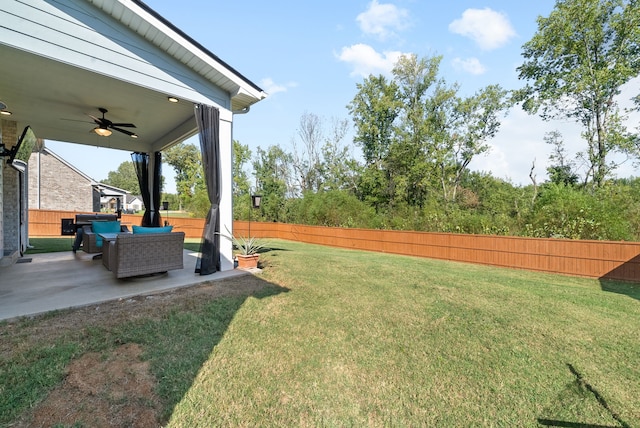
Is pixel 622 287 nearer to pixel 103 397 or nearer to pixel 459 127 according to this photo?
pixel 103 397

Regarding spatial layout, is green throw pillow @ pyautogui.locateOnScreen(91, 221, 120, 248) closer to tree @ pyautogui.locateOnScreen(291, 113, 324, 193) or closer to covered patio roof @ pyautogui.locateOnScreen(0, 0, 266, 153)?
covered patio roof @ pyautogui.locateOnScreen(0, 0, 266, 153)

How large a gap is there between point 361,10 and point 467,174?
1273 centimetres

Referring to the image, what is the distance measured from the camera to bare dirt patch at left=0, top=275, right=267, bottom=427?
158 centimetres

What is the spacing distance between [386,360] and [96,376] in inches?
85.0

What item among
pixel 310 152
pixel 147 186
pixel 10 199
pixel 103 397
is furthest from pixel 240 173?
pixel 103 397

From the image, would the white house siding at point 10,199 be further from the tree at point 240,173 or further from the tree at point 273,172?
the tree at point 273,172

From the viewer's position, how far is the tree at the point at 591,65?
9.91 meters

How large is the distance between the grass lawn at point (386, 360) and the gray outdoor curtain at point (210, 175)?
4.81 feet

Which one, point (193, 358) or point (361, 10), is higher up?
point (361, 10)

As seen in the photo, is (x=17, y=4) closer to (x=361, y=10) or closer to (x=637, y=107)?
(x=361, y=10)

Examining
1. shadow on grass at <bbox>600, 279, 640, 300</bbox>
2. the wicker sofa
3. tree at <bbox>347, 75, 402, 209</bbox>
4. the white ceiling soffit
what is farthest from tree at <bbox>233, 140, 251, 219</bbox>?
shadow on grass at <bbox>600, 279, 640, 300</bbox>

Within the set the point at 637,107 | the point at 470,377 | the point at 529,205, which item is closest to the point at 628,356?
the point at 470,377

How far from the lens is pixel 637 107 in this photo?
995 centimetres

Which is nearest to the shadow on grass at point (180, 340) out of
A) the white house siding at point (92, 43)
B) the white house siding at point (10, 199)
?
the white house siding at point (92, 43)
